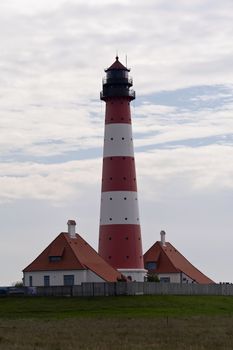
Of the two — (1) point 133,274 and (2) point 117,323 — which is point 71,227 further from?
(2) point 117,323

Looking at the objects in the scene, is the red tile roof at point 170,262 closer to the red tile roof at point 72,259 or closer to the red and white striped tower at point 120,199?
the red tile roof at point 72,259

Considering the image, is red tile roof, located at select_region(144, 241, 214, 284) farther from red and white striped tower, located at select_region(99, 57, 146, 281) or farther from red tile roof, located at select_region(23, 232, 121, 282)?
red and white striped tower, located at select_region(99, 57, 146, 281)

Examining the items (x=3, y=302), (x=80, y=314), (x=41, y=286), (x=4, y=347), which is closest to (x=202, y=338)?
(x=4, y=347)

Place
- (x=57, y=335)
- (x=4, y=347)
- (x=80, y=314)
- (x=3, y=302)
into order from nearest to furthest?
1. (x=4, y=347)
2. (x=57, y=335)
3. (x=80, y=314)
4. (x=3, y=302)

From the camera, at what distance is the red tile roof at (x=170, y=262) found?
96875 mm

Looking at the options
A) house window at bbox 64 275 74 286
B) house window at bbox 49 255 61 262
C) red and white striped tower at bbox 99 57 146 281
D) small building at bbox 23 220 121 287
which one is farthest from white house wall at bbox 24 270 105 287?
red and white striped tower at bbox 99 57 146 281

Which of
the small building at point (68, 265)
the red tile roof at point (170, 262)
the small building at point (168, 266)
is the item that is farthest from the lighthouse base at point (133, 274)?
the red tile roof at point (170, 262)

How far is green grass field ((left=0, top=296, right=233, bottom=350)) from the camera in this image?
38.7 meters

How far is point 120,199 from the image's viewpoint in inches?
3214

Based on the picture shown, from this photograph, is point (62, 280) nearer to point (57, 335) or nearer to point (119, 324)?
point (119, 324)

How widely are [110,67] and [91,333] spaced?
150ft

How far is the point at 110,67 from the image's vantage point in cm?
8625

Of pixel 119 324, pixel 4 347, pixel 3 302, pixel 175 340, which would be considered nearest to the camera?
pixel 4 347

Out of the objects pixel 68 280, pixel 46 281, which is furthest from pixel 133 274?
pixel 46 281
